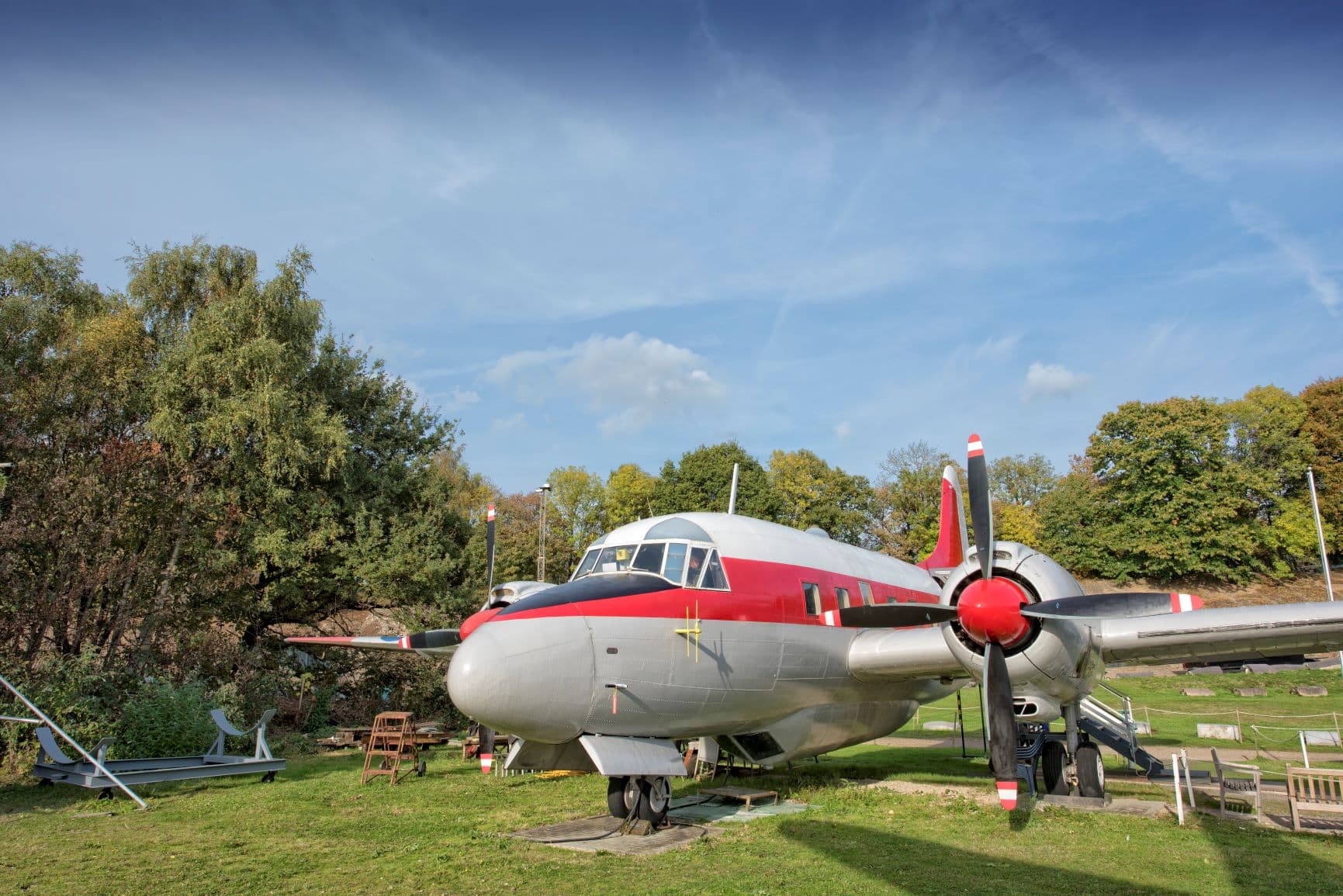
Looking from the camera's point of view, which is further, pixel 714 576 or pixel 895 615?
pixel 714 576

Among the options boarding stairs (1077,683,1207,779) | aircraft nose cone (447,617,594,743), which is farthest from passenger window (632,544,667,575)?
boarding stairs (1077,683,1207,779)

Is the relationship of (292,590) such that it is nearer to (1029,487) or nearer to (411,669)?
(411,669)

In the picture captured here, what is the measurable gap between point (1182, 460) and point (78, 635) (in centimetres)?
5652

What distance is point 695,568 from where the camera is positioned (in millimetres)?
10547

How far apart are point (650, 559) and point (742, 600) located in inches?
54.3

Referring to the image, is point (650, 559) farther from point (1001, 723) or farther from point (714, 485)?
point (714, 485)

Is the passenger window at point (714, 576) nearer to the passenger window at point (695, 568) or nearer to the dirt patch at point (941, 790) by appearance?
the passenger window at point (695, 568)

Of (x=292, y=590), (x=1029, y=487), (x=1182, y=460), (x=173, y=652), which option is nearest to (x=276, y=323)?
(x=292, y=590)

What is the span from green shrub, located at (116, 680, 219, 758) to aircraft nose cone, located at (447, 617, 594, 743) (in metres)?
11.4

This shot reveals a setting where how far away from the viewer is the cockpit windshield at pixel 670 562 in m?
10.4

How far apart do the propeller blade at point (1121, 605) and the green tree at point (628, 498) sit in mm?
47511

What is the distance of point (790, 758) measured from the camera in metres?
12.4

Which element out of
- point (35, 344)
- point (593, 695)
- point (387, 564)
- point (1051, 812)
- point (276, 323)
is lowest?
point (1051, 812)

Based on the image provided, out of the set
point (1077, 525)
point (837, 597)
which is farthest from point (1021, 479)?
point (837, 597)
